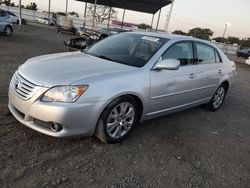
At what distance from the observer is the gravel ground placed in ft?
9.87

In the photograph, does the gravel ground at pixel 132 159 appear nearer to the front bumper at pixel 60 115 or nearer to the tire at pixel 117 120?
the tire at pixel 117 120

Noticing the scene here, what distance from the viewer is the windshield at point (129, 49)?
4.19m

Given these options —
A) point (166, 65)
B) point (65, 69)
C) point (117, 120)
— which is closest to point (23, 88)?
point (65, 69)

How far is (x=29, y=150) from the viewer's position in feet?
11.0

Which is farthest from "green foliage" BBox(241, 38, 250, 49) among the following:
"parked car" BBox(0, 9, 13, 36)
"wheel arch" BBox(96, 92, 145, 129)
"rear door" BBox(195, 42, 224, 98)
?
"wheel arch" BBox(96, 92, 145, 129)

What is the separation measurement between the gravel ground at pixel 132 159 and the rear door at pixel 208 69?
36.6 inches

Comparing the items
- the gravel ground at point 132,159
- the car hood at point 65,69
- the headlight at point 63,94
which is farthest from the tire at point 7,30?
the headlight at point 63,94

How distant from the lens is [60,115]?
3.17m

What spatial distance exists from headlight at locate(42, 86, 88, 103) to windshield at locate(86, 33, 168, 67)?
44.0 inches

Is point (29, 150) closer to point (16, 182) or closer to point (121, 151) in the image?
point (16, 182)

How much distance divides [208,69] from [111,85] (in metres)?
2.65

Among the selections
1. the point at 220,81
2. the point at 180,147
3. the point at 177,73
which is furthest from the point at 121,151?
the point at 220,81

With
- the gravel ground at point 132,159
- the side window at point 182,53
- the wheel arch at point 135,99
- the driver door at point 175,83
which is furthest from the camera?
the side window at point 182,53

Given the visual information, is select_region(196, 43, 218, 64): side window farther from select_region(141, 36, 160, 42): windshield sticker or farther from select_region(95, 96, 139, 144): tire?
select_region(95, 96, 139, 144): tire
